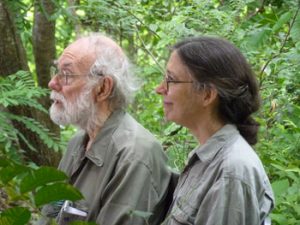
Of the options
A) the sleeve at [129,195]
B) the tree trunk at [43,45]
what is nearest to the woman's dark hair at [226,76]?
the sleeve at [129,195]

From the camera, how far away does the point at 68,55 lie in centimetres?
276

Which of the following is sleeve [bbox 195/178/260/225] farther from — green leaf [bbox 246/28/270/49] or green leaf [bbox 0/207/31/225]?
green leaf [bbox 246/28/270/49]

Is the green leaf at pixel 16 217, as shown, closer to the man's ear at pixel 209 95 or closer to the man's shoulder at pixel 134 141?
the man's ear at pixel 209 95

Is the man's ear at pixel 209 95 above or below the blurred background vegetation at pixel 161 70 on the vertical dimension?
above

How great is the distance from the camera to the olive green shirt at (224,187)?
187 centimetres

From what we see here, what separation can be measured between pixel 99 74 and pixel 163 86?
0.53 metres

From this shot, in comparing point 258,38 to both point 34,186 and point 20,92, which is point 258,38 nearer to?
point 20,92

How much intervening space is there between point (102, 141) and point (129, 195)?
1.17 ft

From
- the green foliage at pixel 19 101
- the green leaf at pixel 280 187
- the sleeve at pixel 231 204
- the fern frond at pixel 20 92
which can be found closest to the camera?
the sleeve at pixel 231 204

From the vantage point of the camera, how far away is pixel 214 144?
2.08 m

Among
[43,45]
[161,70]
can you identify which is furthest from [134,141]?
[43,45]

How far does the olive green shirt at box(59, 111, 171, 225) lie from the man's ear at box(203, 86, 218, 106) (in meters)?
0.45

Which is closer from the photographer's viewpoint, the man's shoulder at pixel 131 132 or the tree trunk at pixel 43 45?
the man's shoulder at pixel 131 132

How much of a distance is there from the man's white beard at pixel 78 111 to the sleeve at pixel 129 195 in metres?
0.39
